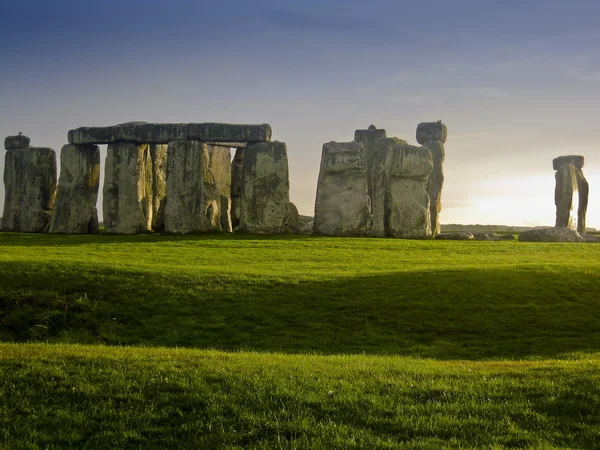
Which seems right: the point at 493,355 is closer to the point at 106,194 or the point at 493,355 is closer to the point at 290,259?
the point at 290,259

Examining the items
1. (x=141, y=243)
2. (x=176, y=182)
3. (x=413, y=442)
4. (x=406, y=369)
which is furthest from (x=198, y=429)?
(x=176, y=182)

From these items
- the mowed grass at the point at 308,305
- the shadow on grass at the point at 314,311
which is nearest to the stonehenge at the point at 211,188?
the mowed grass at the point at 308,305

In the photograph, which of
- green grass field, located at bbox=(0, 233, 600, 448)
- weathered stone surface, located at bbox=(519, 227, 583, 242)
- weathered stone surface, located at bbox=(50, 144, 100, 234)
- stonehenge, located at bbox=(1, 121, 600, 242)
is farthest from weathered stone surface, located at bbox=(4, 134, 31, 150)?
weathered stone surface, located at bbox=(519, 227, 583, 242)

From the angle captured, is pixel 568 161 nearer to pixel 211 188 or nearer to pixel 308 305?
pixel 211 188

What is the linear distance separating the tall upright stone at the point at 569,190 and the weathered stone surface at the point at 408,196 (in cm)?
1340

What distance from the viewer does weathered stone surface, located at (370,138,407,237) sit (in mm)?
37541

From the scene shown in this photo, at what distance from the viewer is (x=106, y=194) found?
→ 120 feet

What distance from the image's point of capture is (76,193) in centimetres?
3719

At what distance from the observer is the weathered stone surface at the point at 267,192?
34.8m

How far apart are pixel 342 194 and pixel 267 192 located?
347cm

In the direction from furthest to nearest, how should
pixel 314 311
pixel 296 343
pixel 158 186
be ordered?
pixel 158 186, pixel 314 311, pixel 296 343

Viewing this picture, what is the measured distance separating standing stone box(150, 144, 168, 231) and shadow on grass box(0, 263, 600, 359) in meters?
17.9

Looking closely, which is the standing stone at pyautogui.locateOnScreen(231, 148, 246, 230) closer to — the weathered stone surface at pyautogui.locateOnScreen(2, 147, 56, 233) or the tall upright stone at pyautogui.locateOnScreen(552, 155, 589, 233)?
the weathered stone surface at pyautogui.locateOnScreen(2, 147, 56, 233)

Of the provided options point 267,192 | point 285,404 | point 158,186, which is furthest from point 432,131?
point 285,404
